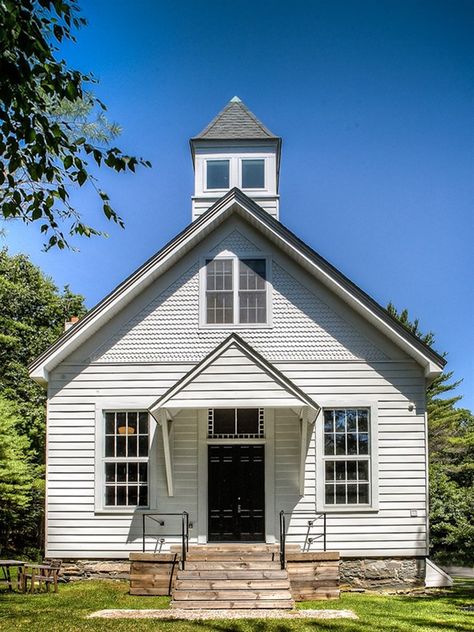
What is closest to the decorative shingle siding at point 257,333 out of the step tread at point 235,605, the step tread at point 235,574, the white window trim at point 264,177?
the white window trim at point 264,177

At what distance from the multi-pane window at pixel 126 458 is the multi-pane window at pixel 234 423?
1408mm

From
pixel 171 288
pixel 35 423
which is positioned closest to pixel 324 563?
pixel 171 288

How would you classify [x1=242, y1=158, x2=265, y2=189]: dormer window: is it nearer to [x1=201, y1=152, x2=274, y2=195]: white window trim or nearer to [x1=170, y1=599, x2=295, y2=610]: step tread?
[x1=201, y1=152, x2=274, y2=195]: white window trim

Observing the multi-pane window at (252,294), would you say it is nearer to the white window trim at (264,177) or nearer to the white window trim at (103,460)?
the white window trim at (264,177)

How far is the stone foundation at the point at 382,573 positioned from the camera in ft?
49.0

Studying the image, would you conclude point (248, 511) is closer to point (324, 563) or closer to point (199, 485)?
point (199, 485)

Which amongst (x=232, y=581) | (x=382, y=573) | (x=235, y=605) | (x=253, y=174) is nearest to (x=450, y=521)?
(x=382, y=573)

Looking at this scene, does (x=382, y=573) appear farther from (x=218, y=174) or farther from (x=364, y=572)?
(x=218, y=174)

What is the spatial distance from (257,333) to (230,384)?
201cm

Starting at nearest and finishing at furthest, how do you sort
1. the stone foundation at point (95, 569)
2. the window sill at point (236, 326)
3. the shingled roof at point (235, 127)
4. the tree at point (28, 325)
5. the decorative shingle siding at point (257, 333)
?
the stone foundation at point (95, 569) < the decorative shingle siding at point (257, 333) < the window sill at point (236, 326) < the shingled roof at point (235, 127) < the tree at point (28, 325)

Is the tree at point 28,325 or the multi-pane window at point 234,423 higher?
the tree at point 28,325

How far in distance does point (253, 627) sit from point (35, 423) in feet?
63.3

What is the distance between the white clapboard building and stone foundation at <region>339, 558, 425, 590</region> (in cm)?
10

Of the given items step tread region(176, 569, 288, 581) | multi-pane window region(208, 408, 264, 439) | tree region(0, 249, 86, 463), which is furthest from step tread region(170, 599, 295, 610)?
tree region(0, 249, 86, 463)
